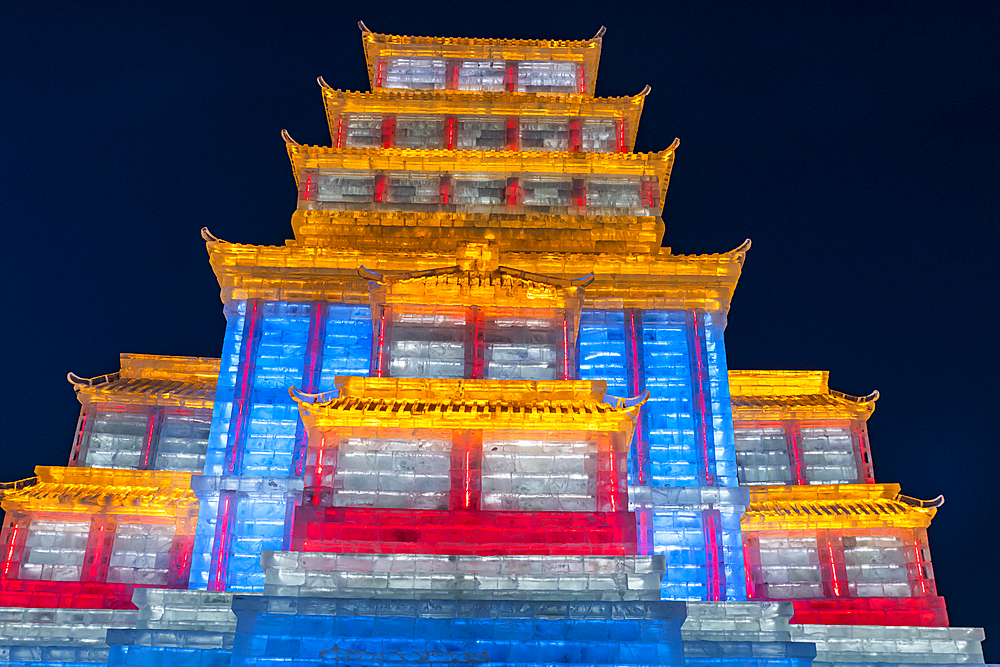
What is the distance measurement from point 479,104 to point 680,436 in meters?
14.7

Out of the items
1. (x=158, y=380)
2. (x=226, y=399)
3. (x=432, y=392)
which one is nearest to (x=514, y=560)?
(x=432, y=392)

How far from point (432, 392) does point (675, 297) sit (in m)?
9.48

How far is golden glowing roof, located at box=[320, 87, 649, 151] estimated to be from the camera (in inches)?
1203

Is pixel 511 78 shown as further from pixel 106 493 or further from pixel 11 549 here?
pixel 11 549

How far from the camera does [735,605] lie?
17.7m

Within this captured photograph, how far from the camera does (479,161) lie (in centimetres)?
2850

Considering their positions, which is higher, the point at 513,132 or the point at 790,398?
the point at 513,132

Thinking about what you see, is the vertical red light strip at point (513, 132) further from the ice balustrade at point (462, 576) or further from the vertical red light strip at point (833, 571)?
the ice balustrade at point (462, 576)

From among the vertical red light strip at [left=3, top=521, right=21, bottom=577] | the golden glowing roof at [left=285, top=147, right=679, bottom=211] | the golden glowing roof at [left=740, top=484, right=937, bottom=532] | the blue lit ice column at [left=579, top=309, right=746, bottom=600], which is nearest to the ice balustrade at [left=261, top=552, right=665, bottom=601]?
the blue lit ice column at [left=579, top=309, right=746, bottom=600]

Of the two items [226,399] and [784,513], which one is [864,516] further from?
[226,399]

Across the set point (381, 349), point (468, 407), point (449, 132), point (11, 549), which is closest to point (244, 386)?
point (381, 349)

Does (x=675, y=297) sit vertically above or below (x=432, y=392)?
above

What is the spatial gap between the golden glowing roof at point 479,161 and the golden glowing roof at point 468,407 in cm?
1104

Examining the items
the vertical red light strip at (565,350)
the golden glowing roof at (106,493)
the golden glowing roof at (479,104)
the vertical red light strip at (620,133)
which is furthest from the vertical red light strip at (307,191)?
the vertical red light strip at (620,133)
